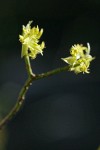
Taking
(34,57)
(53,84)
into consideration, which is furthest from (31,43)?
(53,84)

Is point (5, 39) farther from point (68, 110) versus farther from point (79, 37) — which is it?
point (68, 110)

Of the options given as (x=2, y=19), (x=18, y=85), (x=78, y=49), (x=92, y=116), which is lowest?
(x=92, y=116)

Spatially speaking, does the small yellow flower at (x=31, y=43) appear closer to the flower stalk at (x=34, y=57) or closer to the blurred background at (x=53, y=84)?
the flower stalk at (x=34, y=57)

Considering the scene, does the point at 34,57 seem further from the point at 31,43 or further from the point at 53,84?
the point at 53,84

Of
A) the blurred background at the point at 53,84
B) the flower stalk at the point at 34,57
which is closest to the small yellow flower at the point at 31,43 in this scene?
the flower stalk at the point at 34,57

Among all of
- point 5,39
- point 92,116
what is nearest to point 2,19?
point 5,39

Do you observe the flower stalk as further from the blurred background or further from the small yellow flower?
the blurred background

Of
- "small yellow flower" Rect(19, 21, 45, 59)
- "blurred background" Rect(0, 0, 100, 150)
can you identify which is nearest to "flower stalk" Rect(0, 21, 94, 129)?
"small yellow flower" Rect(19, 21, 45, 59)

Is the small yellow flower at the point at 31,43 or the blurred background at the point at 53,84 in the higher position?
the small yellow flower at the point at 31,43
